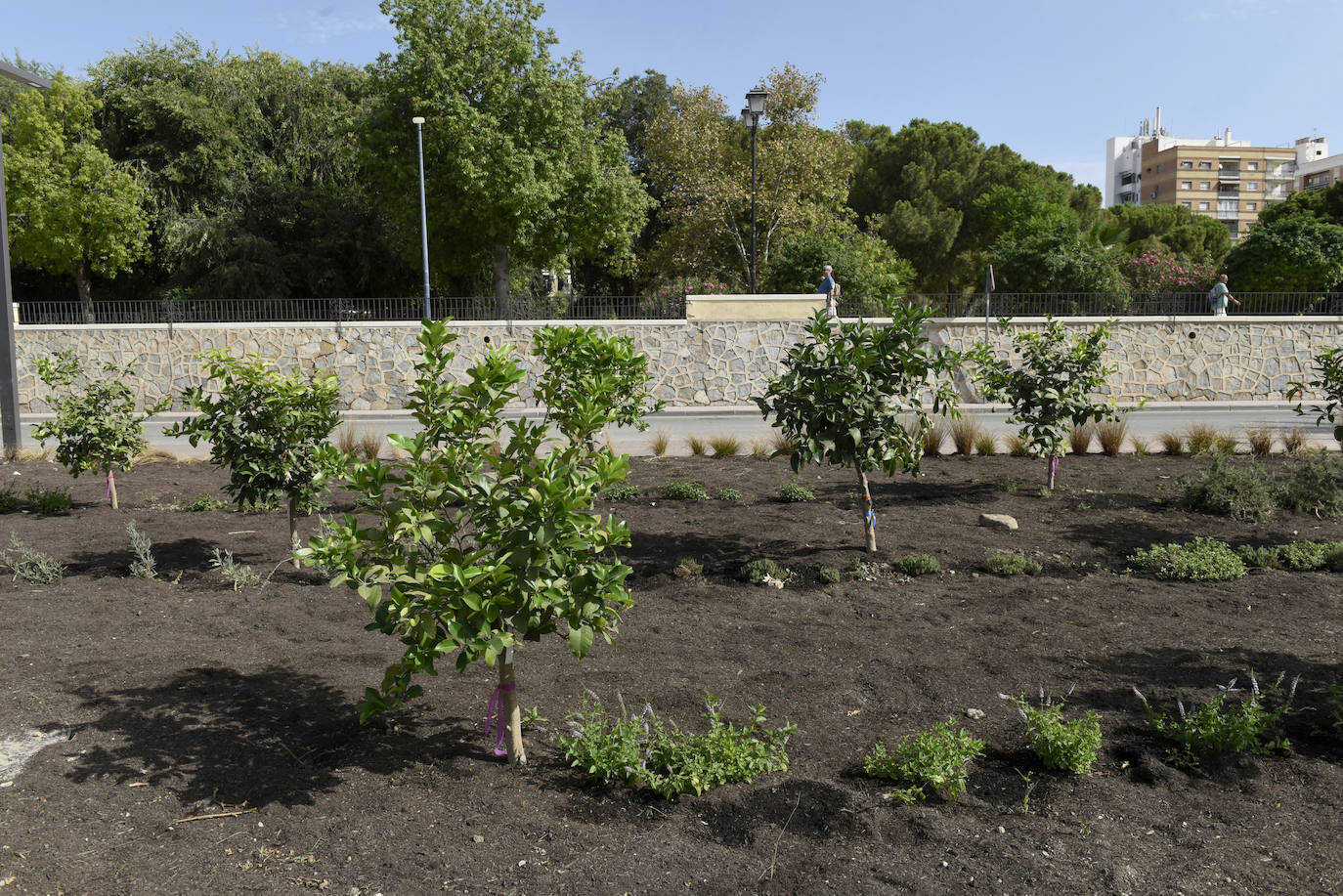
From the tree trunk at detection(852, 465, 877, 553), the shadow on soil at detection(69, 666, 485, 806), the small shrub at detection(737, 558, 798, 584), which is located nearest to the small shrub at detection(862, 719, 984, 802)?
the shadow on soil at detection(69, 666, 485, 806)

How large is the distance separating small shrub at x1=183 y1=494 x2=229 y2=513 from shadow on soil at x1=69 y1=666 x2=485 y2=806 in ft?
15.1

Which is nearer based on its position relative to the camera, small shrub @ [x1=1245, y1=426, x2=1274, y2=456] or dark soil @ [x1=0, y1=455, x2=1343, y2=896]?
dark soil @ [x1=0, y1=455, x2=1343, y2=896]

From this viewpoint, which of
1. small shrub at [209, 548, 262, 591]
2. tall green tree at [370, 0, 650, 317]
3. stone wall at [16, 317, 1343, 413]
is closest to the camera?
small shrub at [209, 548, 262, 591]

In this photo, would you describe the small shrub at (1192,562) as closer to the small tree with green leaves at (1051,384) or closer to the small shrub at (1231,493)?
the small shrub at (1231,493)

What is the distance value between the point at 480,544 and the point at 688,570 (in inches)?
132

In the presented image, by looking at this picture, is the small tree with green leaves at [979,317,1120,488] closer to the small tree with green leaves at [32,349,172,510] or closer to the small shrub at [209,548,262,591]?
the small shrub at [209,548,262,591]

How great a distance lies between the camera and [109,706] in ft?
15.0

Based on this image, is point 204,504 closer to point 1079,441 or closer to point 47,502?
Result: point 47,502

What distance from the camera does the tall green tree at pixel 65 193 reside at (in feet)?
96.4

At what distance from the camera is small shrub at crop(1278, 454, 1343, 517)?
8.77 m

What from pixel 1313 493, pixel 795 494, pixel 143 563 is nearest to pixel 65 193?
pixel 143 563

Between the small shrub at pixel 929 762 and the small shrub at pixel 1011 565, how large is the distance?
10.4ft

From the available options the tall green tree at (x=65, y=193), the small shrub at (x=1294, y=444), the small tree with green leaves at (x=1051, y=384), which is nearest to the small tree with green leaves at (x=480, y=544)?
the small tree with green leaves at (x=1051, y=384)

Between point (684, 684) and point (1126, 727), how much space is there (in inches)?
82.8
